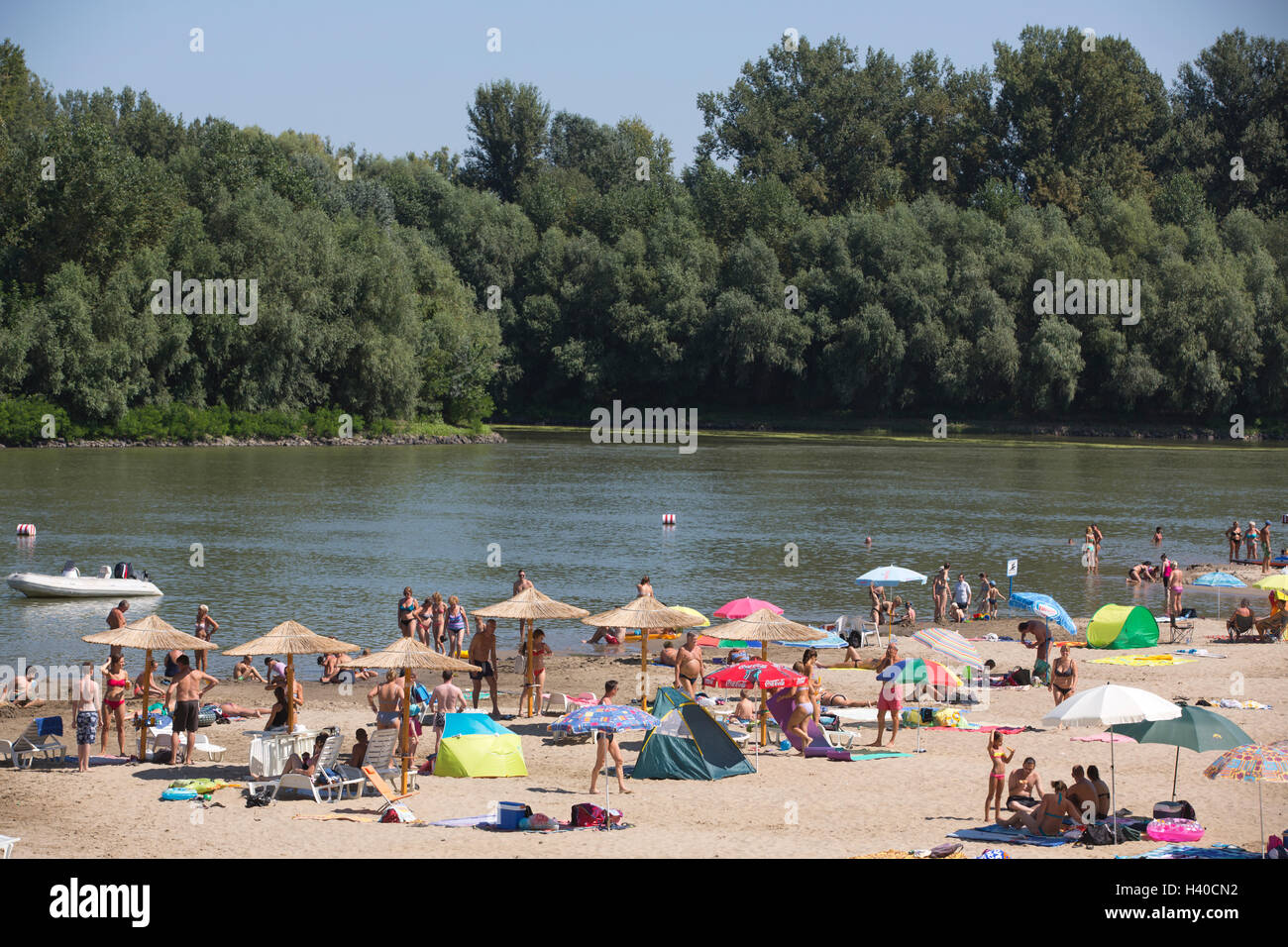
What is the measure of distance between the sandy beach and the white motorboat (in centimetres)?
1199

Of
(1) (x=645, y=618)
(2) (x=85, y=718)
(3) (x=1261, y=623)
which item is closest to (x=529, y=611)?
(1) (x=645, y=618)

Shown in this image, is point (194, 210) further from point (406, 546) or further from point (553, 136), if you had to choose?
point (553, 136)

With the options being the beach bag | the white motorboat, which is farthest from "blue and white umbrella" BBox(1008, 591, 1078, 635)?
the white motorboat

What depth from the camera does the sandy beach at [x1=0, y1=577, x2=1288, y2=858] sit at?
15.4 meters

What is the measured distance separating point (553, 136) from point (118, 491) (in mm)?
114456

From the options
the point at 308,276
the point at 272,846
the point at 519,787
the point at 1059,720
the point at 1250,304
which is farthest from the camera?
the point at 1250,304

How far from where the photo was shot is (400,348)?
91.1 metres

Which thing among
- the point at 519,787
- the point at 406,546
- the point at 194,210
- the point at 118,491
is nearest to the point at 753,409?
the point at 194,210

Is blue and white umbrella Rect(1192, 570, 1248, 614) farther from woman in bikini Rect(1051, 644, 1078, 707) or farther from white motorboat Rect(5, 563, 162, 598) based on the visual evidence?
white motorboat Rect(5, 563, 162, 598)

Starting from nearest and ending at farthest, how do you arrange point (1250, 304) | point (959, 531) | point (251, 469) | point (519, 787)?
1. point (519, 787)
2. point (959, 531)
3. point (251, 469)
4. point (1250, 304)

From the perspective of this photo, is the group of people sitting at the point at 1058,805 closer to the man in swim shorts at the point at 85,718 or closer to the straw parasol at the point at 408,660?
the straw parasol at the point at 408,660

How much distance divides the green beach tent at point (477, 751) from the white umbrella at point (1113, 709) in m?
7.26

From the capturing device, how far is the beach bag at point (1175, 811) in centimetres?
1602

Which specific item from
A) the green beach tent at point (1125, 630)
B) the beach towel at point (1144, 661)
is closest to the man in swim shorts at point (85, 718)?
the beach towel at point (1144, 661)
